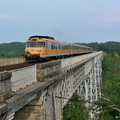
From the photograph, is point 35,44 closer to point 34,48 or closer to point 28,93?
point 34,48

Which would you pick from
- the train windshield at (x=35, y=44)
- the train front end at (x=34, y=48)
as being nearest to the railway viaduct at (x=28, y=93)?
the train front end at (x=34, y=48)

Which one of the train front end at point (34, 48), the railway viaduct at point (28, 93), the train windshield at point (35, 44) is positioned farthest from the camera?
the train windshield at point (35, 44)

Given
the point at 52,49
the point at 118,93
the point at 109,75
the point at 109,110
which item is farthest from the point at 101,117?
the point at 109,75

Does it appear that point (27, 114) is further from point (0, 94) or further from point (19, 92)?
point (0, 94)

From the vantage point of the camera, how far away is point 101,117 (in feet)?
110

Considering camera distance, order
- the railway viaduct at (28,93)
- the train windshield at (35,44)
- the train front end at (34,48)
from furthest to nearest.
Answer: the train windshield at (35,44) < the train front end at (34,48) < the railway viaduct at (28,93)

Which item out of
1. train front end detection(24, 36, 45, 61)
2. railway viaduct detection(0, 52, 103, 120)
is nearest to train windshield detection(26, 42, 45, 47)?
train front end detection(24, 36, 45, 61)

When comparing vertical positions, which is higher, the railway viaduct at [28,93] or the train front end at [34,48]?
the train front end at [34,48]

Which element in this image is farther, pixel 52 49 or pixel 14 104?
pixel 52 49

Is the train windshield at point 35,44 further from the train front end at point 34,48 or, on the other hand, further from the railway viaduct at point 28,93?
the railway viaduct at point 28,93

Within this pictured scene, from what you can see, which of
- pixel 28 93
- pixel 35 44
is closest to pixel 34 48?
pixel 35 44

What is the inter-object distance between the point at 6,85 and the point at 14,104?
54 cm

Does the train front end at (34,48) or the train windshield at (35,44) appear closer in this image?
the train front end at (34,48)

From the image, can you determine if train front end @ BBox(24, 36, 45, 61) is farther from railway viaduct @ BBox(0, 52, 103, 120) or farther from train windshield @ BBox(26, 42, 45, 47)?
railway viaduct @ BBox(0, 52, 103, 120)
